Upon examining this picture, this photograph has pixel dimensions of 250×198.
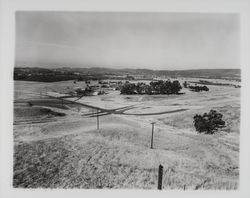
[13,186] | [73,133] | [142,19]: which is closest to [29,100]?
[73,133]

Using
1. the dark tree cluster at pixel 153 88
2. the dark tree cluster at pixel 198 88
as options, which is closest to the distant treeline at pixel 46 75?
the dark tree cluster at pixel 153 88

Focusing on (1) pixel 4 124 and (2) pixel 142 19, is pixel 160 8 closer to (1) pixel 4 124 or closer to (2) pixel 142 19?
(2) pixel 142 19

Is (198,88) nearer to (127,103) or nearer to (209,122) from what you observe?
(209,122)

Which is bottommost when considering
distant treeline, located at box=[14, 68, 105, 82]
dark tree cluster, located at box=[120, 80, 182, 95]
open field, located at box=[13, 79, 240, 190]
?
open field, located at box=[13, 79, 240, 190]

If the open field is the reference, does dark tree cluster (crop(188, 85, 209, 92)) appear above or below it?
above

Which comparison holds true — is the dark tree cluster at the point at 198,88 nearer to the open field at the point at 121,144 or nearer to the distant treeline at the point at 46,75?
the open field at the point at 121,144

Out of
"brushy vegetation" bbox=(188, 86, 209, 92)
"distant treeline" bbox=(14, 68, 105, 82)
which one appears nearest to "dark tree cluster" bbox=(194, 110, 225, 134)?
"brushy vegetation" bbox=(188, 86, 209, 92)

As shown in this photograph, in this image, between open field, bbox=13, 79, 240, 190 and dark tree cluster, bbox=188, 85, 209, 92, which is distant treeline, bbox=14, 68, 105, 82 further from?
dark tree cluster, bbox=188, 85, 209, 92
